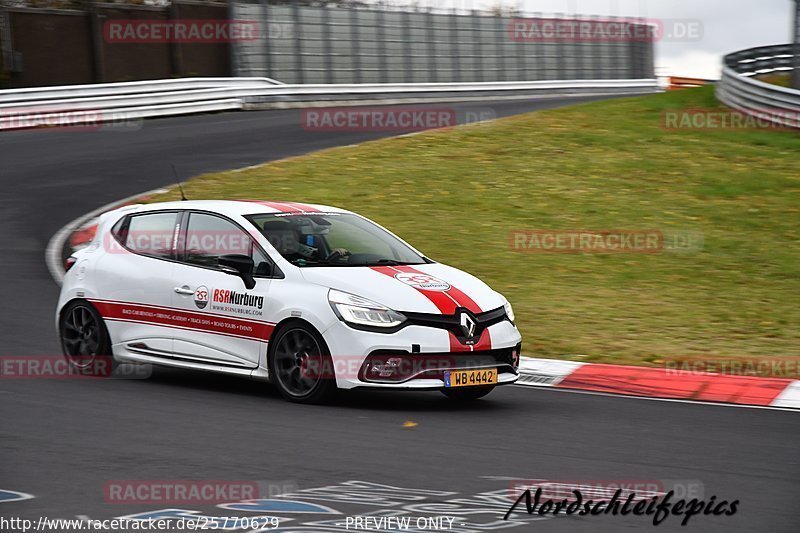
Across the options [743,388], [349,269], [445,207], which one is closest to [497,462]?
[349,269]

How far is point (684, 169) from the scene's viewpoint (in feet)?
74.6

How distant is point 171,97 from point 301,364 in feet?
77.2

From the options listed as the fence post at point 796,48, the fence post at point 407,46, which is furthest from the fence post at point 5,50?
the fence post at point 796,48

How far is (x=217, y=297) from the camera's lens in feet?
31.4

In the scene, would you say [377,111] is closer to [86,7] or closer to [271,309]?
[86,7]

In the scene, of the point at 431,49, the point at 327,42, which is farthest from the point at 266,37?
the point at 431,49

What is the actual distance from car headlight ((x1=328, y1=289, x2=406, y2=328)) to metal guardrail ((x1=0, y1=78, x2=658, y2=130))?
791 inches

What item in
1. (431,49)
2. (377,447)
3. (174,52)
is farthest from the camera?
(431,49)

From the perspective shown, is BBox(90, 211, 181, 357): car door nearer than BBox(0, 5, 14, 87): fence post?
Yes

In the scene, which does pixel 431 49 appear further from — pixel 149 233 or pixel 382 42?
pixel 149 233

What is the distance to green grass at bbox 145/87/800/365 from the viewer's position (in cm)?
1313

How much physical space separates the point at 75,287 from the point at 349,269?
277cm

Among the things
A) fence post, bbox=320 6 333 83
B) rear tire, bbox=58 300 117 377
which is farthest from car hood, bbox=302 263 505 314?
fence post, bbox=320 6 333 83

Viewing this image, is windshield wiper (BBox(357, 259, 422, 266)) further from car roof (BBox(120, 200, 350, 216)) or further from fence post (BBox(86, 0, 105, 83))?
fence post (BBox(86, 0, 105, 83))
